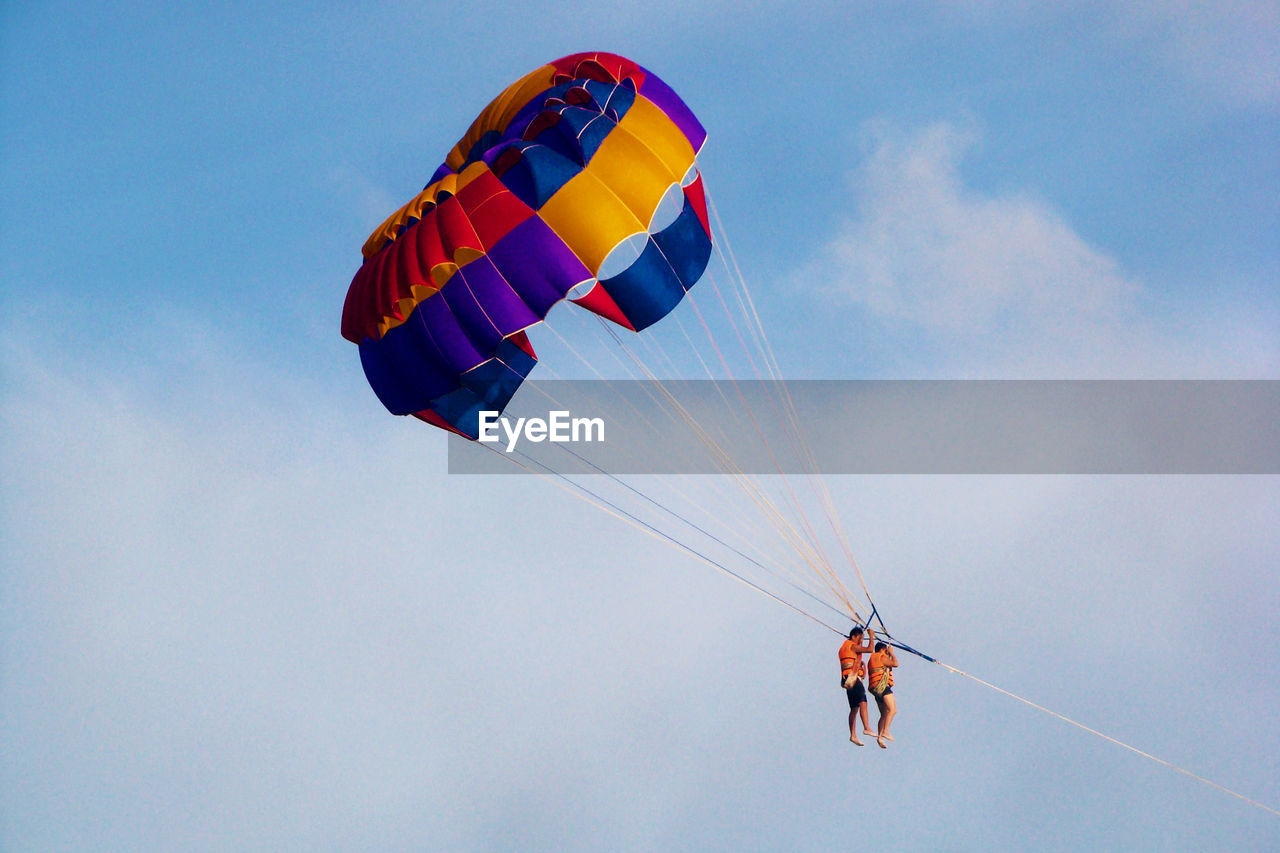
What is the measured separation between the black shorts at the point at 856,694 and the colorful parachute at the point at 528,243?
189 inches

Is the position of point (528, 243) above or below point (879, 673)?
above

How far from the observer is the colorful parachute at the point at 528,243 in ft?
47.5

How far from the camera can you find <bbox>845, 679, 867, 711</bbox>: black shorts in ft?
49.1

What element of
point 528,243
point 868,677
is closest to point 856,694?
point 868,677

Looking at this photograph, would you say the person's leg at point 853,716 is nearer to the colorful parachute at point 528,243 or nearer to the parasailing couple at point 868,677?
the parasailing couple at point 868,677

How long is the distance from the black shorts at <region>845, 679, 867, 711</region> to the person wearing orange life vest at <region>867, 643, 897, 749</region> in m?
0.11

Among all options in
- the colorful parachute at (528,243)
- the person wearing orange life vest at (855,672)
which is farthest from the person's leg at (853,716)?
the colorful parachute at (528,243)

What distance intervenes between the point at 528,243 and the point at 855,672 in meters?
6.00

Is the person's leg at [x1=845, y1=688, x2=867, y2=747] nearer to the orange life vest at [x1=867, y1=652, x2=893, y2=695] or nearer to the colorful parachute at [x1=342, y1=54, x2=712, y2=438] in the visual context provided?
the orange life vest at [x1=867, y1=652, x2=893, y2=695]

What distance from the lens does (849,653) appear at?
1490cm

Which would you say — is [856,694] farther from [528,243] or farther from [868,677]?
[528,243]

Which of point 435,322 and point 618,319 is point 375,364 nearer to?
point 435,322

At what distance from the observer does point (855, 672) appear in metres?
14.9

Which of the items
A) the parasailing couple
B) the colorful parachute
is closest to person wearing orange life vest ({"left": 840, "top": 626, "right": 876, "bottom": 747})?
the parasailing couple
